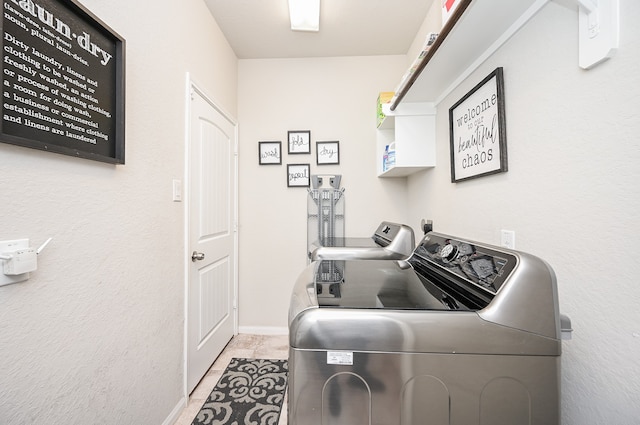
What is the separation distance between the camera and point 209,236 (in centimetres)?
204

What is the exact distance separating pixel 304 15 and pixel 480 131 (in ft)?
5.25

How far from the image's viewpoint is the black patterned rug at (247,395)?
1.58m

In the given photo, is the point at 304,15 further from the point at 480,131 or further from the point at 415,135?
the point at 480,131

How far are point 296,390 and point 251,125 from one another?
251 centimetres

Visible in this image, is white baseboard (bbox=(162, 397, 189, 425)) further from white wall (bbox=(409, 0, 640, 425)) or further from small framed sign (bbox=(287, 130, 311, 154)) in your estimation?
small framed sign (bbox=(287, 130, 311, 154))

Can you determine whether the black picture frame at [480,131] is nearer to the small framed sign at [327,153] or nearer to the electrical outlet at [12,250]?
the small framed sign at [327,153]

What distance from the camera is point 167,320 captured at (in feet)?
4.85

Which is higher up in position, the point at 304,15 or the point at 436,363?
the point at 304,15

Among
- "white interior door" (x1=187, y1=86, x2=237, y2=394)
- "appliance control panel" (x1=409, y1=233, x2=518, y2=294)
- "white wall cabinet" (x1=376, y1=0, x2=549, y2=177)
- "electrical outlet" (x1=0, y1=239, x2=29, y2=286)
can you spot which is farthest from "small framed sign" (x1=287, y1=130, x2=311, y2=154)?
"electrical outlet" (x1=0, y1=239, x2=29, y2=286)

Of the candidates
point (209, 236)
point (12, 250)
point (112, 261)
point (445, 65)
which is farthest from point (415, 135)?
point (12, 250)

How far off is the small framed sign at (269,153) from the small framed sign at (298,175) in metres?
0.14

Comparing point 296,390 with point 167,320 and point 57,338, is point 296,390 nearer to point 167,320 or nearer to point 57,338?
point 57,338

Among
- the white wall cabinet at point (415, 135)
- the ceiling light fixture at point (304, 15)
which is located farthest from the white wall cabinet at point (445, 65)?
the ceiling light fixture at point (304, 15)

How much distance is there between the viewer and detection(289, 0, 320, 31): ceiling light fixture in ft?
6.15
